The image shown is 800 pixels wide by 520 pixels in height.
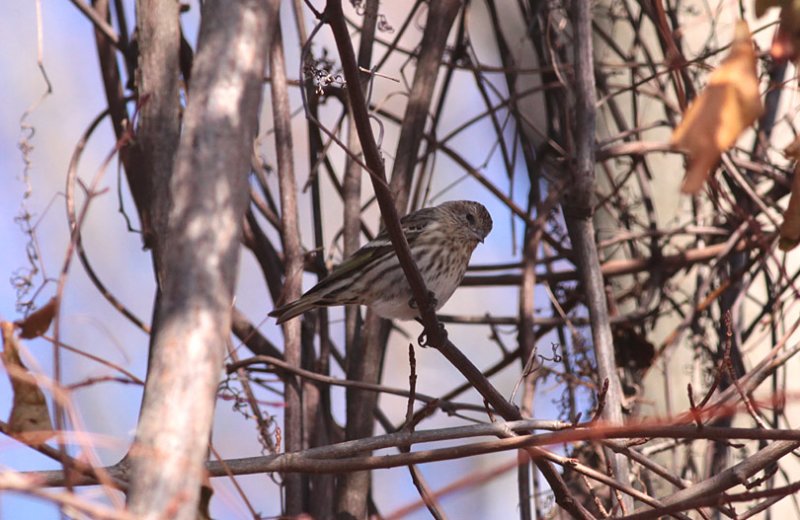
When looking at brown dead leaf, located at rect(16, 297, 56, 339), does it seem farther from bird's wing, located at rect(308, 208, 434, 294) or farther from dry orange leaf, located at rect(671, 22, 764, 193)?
bird's wing, located at rect(308, 208, 434, 294)

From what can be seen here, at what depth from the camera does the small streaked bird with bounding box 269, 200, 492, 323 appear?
422 centimetres

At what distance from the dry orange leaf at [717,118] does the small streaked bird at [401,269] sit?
2.54 m

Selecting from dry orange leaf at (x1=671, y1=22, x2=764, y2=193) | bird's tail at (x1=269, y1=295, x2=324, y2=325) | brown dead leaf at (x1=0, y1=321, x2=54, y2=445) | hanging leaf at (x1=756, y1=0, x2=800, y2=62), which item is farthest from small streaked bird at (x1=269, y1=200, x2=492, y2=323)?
dry orange leaf at (x1=671, y1=22, x2=764, y2=193)

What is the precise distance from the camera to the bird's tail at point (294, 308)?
13.2 ft

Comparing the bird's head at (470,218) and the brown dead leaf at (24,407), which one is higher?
the bird's head at (470,218)

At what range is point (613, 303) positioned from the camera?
16.0 feet

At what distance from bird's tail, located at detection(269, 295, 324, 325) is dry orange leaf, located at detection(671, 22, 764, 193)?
2760mm

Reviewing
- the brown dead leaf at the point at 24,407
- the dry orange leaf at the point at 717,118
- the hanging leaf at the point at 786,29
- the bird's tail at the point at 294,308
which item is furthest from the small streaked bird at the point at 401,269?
the dry orange leaf at the point at 717,118

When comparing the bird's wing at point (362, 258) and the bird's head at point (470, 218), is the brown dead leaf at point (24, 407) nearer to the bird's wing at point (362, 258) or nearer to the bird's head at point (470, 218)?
the bird's wing at point (362, 258)

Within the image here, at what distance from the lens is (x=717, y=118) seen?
1.38 m

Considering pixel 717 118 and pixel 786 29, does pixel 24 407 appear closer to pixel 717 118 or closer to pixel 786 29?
pixel 717 118

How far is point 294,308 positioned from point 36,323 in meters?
A: 2.02

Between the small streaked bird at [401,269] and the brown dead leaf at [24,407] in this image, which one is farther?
the small streaked bird at [401,269]

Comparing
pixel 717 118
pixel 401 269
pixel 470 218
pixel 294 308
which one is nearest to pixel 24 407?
pixel 717 118
